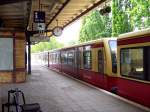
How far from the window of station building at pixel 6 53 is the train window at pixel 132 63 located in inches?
285

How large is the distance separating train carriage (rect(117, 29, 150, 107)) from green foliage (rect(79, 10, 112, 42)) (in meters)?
46.2

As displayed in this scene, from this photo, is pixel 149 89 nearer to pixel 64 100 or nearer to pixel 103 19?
pixel 64 100

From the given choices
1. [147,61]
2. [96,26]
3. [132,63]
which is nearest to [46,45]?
[96,26]

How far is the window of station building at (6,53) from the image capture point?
17.9 metres

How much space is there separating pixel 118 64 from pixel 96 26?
48121 mm

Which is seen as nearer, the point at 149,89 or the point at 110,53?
the point at 149,89

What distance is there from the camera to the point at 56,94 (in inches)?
562

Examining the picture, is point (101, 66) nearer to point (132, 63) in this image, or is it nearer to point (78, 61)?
point (132, 63)

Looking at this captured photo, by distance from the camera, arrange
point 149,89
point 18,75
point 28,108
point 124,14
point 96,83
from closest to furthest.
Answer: point 28,108, point 149,89, point 96,83, point 18,75, point 124,14

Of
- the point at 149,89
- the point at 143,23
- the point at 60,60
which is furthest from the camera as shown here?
the point at 143,23

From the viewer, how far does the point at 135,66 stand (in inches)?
448

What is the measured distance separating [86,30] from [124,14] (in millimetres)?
18712

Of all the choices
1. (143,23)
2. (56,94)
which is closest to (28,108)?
(56,94)

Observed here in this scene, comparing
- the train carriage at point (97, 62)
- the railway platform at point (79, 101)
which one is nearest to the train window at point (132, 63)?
the railway platform at point (79, 101)
